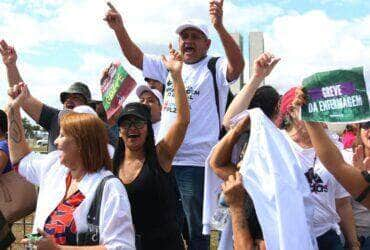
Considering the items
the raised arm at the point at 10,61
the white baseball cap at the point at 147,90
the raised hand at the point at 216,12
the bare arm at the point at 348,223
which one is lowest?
the bare arm at the point at 348,223

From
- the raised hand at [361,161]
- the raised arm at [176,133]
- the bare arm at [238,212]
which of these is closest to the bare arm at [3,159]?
the raised arm at [176,133]

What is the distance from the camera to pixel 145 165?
11.2 ft

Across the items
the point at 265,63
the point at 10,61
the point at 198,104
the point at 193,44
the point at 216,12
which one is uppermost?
A: the point at 216,12

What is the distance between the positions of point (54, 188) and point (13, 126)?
0.90 meters

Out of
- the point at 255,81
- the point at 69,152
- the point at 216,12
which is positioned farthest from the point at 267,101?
the point at 69,152

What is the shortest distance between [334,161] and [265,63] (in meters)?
0.86

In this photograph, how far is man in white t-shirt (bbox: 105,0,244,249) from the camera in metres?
4.30

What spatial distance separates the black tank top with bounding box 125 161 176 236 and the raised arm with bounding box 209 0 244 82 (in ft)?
4.31

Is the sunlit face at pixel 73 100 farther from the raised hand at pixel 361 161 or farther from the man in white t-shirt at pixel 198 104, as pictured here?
Answer: the raised hand at pixel 361 161

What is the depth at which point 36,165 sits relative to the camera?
11.3 feet

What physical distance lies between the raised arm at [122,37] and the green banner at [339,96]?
8.47 ft

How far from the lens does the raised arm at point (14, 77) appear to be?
13.9ft

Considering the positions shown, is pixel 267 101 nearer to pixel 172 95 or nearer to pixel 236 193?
pixel 172 95

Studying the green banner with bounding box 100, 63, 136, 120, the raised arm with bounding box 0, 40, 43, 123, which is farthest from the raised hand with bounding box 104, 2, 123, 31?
the raised arm with bounding box 0, 40, 43, 123
